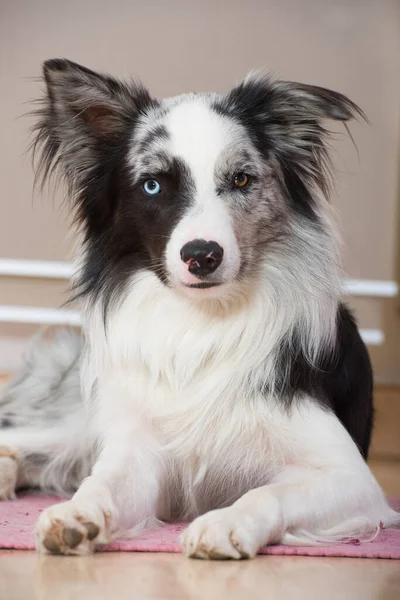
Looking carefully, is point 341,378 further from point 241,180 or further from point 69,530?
point 69,530

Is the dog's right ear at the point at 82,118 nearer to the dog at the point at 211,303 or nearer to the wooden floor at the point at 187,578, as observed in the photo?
the dog at the point at 211,303

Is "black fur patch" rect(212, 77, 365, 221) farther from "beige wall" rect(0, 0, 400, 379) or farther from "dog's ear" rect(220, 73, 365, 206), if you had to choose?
"beige wall" rect(0, 0, 400, 379)

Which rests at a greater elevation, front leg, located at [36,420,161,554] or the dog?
the dog

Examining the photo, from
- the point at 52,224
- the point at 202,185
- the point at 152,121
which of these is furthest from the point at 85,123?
the point at 52,224

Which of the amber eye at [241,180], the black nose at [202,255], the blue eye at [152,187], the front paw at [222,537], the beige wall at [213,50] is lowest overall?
the front paw at [222,537]

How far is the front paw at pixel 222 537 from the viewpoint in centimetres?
198

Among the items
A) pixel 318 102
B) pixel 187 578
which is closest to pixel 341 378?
pixel 318 102

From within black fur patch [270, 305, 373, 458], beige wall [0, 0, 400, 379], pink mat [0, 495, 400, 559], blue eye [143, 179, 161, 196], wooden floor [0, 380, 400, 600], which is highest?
beige wall [0, 0, 400, 379]

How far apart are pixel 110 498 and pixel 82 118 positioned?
1.20m

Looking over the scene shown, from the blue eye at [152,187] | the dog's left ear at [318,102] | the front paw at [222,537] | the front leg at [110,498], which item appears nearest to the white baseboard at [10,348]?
the front leg at [110,498]

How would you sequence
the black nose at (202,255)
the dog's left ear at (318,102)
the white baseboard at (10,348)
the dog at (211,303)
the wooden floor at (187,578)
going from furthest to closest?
the white baseboard at (10,348), the dog's left ear at (318,102), the dog at (211,303), the black nose at (202,255), the wooden floor at (187,578)

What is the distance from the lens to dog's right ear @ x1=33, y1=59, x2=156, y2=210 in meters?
2.72

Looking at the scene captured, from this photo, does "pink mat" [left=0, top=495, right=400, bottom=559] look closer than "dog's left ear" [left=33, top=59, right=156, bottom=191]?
Yes

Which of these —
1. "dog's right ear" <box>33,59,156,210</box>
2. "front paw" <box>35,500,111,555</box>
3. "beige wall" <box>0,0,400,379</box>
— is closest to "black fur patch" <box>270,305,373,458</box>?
"front paw" <box>35,500,111,555</box>
